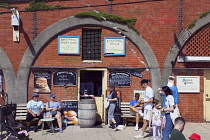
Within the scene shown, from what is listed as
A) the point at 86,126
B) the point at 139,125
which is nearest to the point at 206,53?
the point at 139,125

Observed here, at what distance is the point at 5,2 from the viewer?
10328mm

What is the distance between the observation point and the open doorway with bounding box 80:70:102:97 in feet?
35.9

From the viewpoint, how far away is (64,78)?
10492 mm

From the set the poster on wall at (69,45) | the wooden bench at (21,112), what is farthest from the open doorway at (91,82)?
the wooden bench at (21,112)

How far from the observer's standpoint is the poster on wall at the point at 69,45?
412 inches

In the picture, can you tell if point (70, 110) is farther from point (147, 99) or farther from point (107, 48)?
point (147, 99)

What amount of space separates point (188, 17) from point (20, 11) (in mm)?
6189

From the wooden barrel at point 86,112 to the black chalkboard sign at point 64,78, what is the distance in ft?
3.38

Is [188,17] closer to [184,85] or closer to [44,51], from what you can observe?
[184,85]

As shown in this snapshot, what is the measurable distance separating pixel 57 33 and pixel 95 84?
2.40 metres

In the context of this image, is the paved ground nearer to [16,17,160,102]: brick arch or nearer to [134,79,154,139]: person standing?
[134,79,154,139]: person standing

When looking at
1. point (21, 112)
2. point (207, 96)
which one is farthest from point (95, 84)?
point (207, 96)

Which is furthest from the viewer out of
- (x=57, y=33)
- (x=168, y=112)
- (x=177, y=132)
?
(x=57, y=33)

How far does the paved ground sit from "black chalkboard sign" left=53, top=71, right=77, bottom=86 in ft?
5.17
